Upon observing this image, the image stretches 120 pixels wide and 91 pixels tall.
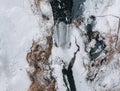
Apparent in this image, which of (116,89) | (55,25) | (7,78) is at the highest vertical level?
(55,25)

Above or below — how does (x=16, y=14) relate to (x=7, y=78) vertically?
above

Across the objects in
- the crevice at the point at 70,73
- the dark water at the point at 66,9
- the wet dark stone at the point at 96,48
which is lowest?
the crevice at the point at 70,73

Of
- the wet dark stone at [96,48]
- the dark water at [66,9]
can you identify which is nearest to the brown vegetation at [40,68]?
the dark water at [66,9]

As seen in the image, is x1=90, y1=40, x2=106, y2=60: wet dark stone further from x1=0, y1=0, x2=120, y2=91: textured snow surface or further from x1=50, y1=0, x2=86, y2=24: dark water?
x1=50, y1=0, x2=86, y2=24: dark water

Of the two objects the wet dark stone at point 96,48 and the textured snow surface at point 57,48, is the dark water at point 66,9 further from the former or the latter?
the wet dark stone at point 96,48

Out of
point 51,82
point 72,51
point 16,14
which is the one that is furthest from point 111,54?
point 16,14

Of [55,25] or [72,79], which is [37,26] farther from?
[72,79]
